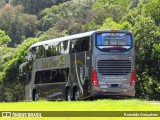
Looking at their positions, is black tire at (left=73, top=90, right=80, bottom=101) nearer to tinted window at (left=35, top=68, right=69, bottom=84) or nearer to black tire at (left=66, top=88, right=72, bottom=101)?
black tire at (left=66, top=88, right=72, bottom=101)

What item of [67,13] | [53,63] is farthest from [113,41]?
[67,13]

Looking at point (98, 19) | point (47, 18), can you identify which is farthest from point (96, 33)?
point (47, 18)

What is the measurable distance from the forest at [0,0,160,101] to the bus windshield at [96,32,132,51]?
44.0 ft

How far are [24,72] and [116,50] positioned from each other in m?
13.1

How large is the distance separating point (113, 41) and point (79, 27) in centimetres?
6248

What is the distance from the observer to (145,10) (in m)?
56.2

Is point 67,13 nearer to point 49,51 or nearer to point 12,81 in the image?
point 12,81

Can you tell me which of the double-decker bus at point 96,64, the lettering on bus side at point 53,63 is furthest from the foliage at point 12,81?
the double-decker bus at point 96,64

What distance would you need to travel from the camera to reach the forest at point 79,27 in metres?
45.1

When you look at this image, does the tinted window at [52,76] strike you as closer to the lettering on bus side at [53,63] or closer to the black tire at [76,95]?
the lettering on bus side at [53,63]

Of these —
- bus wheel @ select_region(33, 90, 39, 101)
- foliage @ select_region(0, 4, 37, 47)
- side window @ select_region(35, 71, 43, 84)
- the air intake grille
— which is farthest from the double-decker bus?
foliage @ select_region(0, 4, 37, 47)

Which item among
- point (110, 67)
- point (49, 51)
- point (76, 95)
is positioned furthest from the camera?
point (49, 51)

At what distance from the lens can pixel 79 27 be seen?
3654 inches

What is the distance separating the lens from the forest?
148ft
